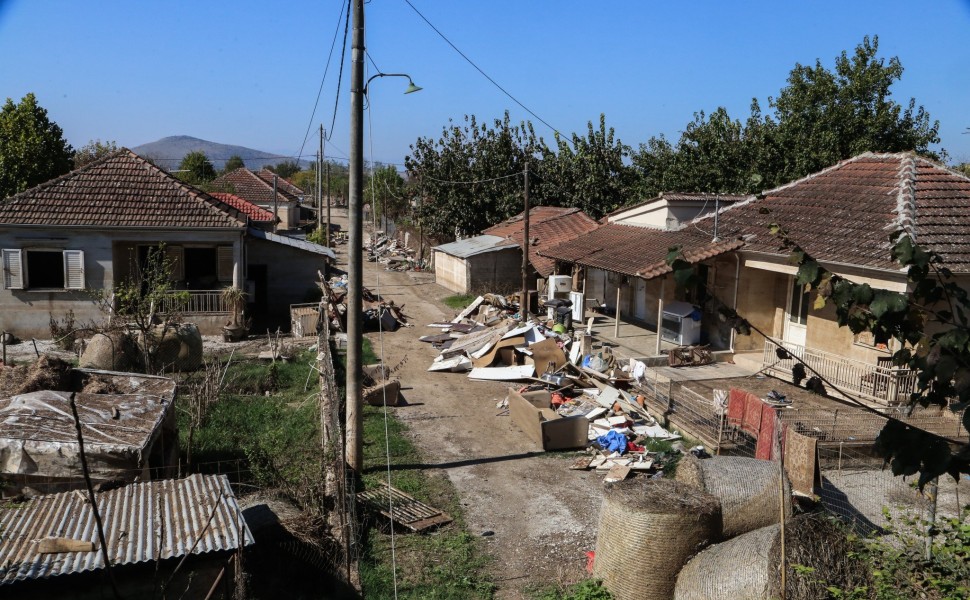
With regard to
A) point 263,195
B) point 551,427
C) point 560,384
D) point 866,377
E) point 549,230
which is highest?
point 263,195

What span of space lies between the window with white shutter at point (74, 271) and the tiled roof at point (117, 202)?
3.01ft

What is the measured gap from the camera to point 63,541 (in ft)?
21.2

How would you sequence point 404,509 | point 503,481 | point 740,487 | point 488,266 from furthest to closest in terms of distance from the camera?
point 488,266 < point 503,481 < point 404,509 < point 740,487

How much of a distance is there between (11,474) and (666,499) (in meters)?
7.46

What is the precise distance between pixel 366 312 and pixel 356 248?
1472 cm

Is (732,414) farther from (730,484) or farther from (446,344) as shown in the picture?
(446,344)

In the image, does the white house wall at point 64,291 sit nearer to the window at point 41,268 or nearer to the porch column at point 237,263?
the window at point 41,268

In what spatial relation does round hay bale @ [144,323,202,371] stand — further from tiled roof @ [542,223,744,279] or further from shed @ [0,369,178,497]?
tiled roof @ [542,223,744,279]

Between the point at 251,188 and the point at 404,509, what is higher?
the point at 251,188

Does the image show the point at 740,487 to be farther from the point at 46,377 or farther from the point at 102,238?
the point at 102,238

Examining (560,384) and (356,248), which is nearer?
(356,248)

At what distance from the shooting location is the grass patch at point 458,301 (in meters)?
29.1

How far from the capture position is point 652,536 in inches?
302

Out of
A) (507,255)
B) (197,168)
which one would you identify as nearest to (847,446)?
(507,255)
